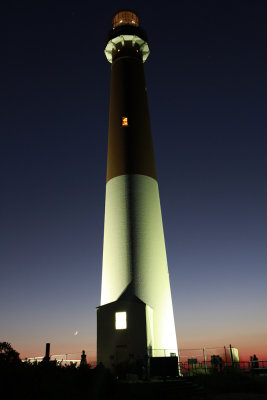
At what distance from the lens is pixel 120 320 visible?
65.5 ft

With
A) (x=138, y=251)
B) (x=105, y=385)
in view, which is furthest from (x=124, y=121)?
(x=105, y=385)

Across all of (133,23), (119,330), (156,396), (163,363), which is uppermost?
(133,23)

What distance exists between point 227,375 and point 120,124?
16231mm

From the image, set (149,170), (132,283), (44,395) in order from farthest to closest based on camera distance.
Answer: (149,170)
(132,283)
(44,395)

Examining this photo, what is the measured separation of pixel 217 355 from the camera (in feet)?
66.5

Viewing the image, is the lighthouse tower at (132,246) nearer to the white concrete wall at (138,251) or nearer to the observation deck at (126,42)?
the white concrete wall at (138,251)

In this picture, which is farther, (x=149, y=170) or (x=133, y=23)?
(x=133, y=23)

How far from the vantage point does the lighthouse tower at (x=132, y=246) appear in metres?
19.7

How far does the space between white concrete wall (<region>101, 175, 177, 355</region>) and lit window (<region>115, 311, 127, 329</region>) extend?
4.31ft

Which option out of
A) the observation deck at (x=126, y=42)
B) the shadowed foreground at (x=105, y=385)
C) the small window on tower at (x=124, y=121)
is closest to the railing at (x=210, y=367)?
the shadowed foreground at (x=105, y=385)

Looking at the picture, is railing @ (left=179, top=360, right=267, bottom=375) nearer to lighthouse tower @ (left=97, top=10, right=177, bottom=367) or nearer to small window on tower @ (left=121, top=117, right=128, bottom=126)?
lighthouse tower @ (left=97, top=10, right=177, bottom=367)

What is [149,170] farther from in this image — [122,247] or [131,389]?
[131,389]

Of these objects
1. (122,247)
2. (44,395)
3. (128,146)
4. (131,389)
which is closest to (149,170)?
(128,146)

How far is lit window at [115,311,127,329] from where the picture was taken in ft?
65.1
